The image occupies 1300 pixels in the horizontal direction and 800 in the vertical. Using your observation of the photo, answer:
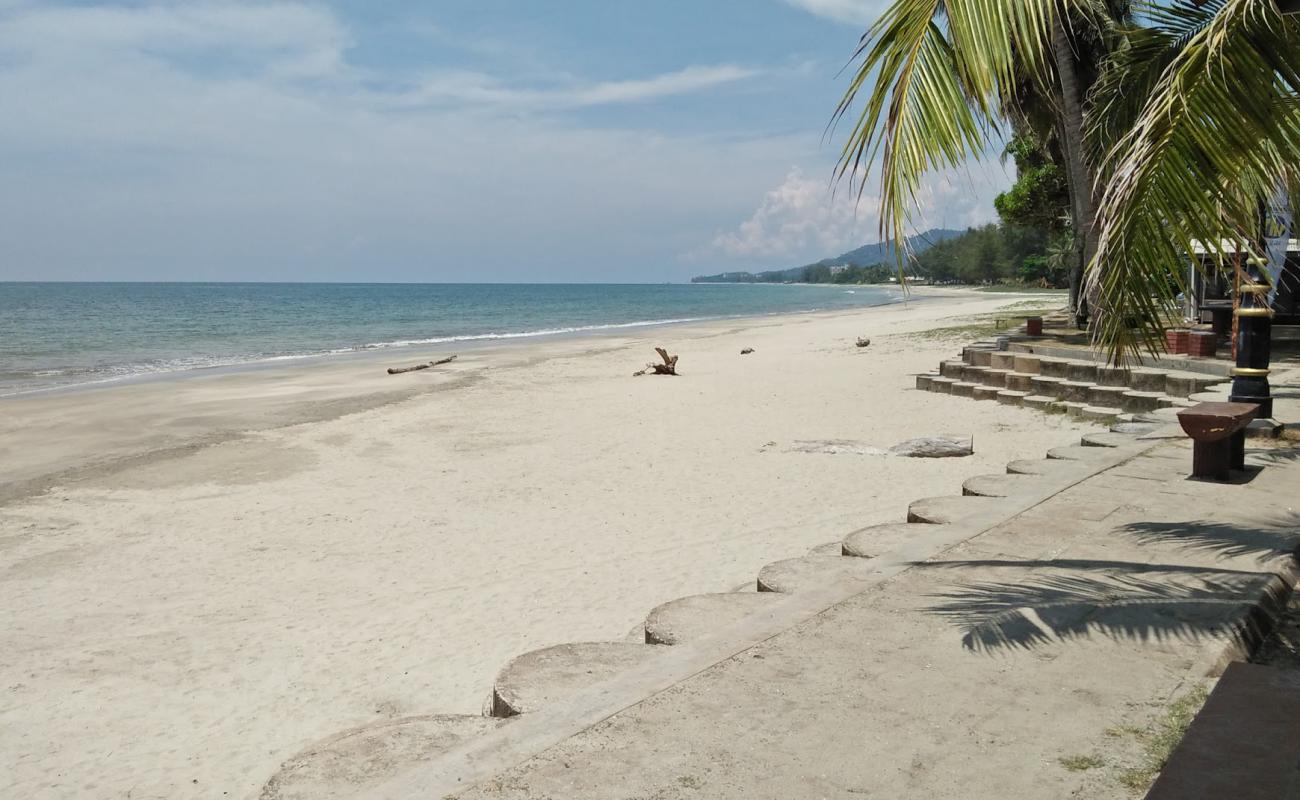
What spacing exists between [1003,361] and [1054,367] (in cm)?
100

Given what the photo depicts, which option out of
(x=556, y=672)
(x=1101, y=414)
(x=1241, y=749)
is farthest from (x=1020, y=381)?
(x=1241, y=749)

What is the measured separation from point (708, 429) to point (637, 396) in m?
3.85

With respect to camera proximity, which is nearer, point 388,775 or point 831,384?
point 388,775

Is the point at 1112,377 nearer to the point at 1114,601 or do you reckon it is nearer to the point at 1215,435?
the point at 1215,435

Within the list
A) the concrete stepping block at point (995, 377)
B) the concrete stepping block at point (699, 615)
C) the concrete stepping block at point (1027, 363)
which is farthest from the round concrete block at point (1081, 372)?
the concrete stepping block at point (699, 615)

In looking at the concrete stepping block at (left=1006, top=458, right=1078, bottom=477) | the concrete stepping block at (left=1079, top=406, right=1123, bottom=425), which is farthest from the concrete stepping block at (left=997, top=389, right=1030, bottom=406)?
the concrete stepping block at (left=1006, top=458, right=1078, bottom=477)

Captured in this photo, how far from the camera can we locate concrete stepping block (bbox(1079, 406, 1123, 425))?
35.3ft

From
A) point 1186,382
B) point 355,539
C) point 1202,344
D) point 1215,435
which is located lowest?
point 355,539

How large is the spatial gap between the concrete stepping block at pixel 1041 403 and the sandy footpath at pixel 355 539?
0.29 metres

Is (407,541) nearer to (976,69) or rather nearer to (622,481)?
(622,481)

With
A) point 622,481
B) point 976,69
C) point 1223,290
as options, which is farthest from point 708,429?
point 1223,290

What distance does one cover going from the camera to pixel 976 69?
3773 mm

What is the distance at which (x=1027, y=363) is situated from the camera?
13023 mm

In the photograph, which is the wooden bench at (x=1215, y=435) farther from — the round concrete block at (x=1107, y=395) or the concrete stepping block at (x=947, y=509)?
the round concrete block at (x=1107, y=395)
